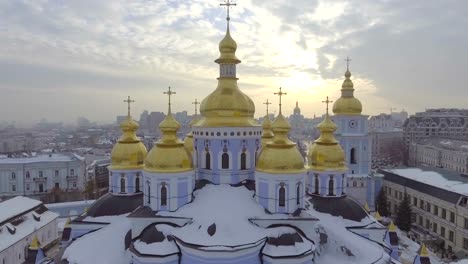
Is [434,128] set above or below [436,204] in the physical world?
above

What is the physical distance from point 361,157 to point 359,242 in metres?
14.1

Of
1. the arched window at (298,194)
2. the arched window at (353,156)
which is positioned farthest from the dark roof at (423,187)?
the arched window at (298,194)

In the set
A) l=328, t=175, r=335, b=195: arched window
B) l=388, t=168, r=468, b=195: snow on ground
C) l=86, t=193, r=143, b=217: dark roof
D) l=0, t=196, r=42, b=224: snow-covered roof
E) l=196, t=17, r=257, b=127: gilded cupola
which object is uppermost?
l=196, t=17, r=257, b=127: gilded cupola

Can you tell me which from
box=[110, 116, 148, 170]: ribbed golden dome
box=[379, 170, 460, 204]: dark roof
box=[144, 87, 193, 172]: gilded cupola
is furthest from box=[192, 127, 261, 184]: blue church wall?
box=[379, 170, 460, 204]: dark roof

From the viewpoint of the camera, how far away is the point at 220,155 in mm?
16578

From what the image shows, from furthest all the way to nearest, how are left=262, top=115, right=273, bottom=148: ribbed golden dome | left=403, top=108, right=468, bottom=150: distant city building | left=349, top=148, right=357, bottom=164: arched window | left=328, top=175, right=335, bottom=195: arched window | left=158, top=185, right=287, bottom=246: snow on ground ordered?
1. left=403, top=108, right=468, bottom=150: distant city building
2. left=349, top=148, right=357, bottom=164: arched window
3. left=262, top=115, right=273, bottom=148: ribbed golden dome
4. left=328, top=175, right=335, bottom=195: arched window
5. left=158, top=185, right=287, bottom=246: snow on ground

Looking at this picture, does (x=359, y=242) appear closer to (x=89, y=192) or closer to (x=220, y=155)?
(x=220, y=155)

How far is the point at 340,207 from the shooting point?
17.8 meters

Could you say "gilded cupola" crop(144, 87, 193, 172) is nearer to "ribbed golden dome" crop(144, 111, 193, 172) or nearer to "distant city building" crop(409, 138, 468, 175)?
"ribbed golden dome" crop(144, 111, 193, 172)

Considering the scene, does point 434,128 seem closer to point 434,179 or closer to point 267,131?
point 434,179

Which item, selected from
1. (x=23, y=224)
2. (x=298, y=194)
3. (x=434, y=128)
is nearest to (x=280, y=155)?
(x=298, y=194)

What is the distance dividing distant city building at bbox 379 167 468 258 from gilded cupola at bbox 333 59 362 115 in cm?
903

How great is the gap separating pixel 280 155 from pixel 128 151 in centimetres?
826

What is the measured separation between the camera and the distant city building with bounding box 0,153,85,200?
122 feet
